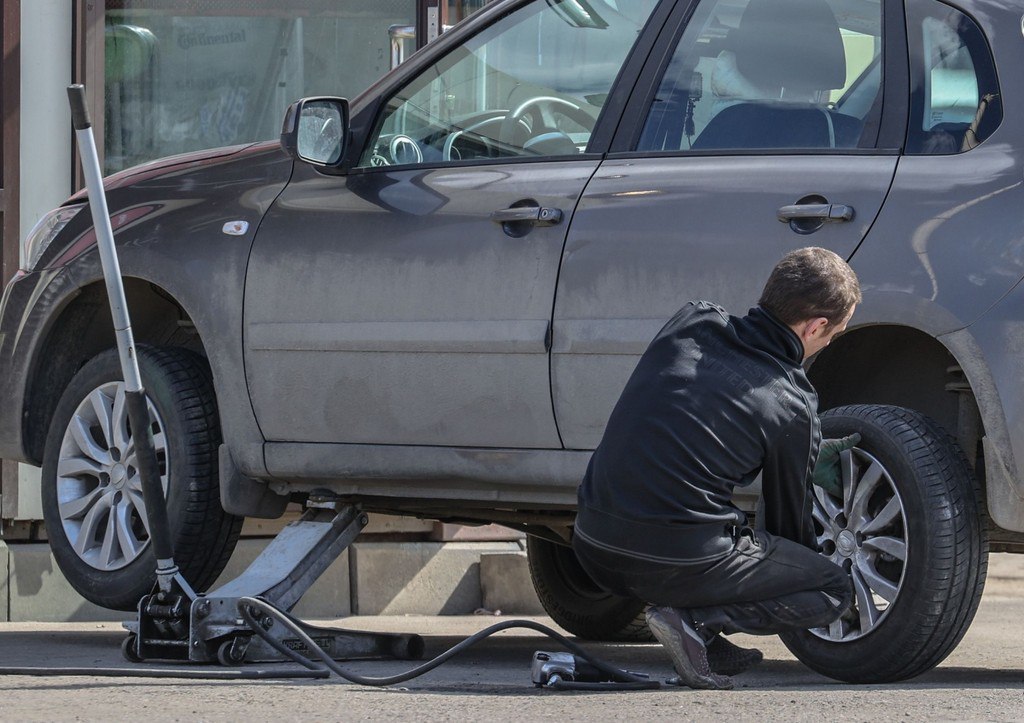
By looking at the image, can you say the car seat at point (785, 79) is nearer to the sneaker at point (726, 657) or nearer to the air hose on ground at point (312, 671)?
the sneaker at point (726, 657)

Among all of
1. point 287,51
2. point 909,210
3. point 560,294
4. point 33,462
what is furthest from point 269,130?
point 909,210

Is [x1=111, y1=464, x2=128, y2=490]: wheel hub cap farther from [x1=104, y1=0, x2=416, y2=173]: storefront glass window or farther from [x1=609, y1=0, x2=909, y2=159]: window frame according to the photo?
[x1=104, y1=0, x2=416, y2=173]: storefront glass window

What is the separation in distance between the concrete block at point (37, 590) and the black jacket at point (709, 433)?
3.75 metres

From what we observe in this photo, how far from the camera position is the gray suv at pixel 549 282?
158 inches

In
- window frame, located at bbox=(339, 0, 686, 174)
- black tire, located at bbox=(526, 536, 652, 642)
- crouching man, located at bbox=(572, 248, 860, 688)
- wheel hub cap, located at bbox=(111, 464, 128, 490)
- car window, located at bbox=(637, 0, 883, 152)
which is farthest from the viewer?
black tire, located at bbox=(526, 536, 652, 642)

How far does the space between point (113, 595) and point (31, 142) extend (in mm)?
2938

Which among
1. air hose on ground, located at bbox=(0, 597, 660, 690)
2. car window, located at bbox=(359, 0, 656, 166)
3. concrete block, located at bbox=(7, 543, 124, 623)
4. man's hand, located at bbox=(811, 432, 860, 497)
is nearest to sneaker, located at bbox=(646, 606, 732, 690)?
air hose on ground, located at bbox=(0, 597, 660, 690)

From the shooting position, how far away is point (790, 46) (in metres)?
4.46

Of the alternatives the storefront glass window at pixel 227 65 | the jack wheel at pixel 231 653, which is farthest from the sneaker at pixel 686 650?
the storefront glass window at pixel 227 65

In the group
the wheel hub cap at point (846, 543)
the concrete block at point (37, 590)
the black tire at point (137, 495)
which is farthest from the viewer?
the concrete block at point (37, 590)

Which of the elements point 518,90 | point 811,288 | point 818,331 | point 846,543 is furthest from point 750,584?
point 518,90

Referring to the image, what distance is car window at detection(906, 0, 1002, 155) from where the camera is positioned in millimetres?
4082

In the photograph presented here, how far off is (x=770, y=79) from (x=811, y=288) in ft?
2.90

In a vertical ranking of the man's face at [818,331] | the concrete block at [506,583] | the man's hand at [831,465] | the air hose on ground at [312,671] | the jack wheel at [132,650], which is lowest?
the concrete block at [506,583]
